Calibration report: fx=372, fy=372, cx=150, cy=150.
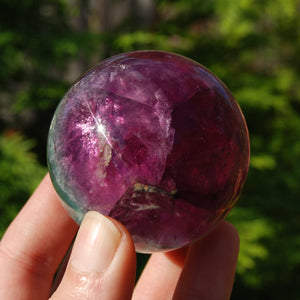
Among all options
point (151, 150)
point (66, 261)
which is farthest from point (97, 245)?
point (66, 261)

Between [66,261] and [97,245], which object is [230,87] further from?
[97,245]

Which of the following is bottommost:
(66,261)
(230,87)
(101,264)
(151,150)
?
(230,87)

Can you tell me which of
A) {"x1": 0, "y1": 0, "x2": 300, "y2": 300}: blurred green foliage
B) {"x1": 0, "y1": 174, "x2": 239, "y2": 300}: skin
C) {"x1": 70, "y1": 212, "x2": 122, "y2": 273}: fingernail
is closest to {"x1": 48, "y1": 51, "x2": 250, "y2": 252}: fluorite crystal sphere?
{"x1": 70, "y1": 212, "x2": 122, "y2": 273}: fingernail

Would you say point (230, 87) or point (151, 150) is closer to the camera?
point (151, 150)

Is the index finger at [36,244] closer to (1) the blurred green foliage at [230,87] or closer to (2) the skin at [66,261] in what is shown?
(2) the skin at [66,261]

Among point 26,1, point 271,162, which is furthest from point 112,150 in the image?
point 26,1

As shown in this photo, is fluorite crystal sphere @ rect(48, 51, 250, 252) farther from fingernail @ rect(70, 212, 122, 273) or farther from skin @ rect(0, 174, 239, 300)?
skin @ rect(0, 174, 239, 300)
